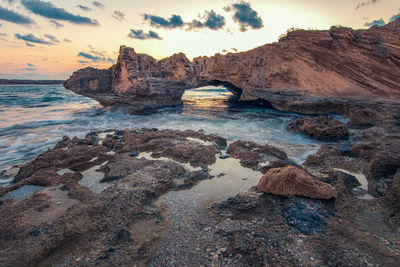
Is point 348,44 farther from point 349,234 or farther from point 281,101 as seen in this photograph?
point 349,234

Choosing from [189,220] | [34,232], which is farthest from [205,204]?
[34,232]

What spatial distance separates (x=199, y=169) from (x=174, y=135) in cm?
336

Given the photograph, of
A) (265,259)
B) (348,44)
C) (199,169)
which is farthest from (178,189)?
(348,44)

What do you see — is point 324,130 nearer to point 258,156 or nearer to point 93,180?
point 258,156

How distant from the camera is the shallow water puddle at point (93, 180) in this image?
4.28 m

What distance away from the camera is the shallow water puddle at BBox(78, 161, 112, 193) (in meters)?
4.28

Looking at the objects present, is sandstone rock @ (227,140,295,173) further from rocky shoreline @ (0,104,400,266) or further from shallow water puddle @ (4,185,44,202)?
shallow water puddle @ (4,185,44,202)

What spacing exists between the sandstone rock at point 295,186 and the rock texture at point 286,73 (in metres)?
11.1

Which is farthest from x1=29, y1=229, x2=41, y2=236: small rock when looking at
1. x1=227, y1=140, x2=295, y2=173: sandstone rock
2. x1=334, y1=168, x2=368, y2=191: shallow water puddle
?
x1=334, y1=168, x2=368, y2=191: shallow water puddle

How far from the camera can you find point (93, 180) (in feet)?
15.3

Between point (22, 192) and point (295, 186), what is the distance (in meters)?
5.68

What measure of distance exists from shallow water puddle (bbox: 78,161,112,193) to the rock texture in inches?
533

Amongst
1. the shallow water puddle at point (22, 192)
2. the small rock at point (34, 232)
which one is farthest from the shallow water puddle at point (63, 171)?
the small rock at point (34, 232)

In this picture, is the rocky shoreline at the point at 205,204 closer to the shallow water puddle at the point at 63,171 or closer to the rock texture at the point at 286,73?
the shallow water puddle at the point at 63,171
